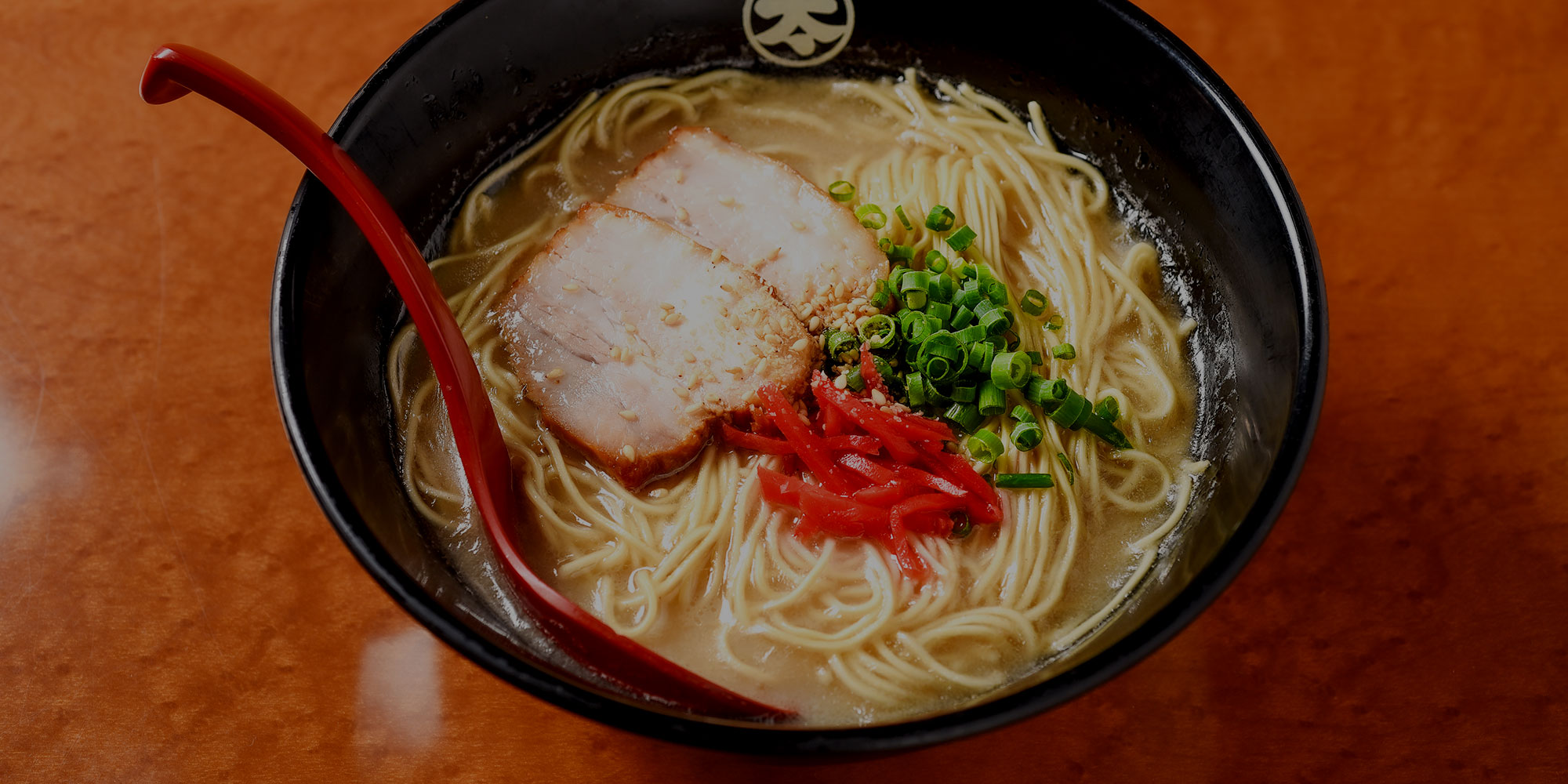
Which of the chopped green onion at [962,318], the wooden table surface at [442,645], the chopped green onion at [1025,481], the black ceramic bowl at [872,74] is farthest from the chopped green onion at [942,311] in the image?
the wooden table surface at [442,645]

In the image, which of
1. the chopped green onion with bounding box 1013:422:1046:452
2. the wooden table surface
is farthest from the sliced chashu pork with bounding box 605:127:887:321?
the wooden table surface

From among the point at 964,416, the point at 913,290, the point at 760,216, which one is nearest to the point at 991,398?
the point at 964,416

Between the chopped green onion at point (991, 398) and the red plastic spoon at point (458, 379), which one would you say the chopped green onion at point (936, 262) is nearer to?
the chopped green onion at point (991, 398)

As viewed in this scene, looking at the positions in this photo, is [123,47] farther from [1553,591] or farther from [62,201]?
[1553,591]

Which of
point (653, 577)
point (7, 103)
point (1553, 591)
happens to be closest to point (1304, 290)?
point (1553, 591)

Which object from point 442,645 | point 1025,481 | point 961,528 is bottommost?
point 442,645

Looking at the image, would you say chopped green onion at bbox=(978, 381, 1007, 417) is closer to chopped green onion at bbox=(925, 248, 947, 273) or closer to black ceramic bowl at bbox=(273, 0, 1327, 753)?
chopped green onion at bbox=(925, 248, 947, 273)

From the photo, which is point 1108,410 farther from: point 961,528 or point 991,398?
point 961,528
